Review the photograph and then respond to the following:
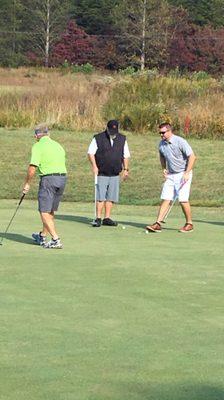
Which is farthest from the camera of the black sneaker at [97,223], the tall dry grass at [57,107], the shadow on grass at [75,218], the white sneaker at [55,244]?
the tall dry grass at [57,107]

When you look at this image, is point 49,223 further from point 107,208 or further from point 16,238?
point 107,208

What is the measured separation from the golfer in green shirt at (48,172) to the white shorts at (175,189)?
9.37ft

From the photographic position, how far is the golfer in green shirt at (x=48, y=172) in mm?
12688

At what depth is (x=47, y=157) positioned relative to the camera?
41.9 ft

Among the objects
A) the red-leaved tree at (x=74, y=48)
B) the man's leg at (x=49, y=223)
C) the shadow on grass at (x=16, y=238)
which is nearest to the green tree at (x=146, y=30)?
the red-leaved tree at (x=74, y=48)

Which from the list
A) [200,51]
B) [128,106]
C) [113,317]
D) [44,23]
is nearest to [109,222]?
[113,317]

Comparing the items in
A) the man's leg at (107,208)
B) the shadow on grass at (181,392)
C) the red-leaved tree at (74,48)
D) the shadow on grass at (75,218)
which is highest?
the shadow on grass at (181,392)

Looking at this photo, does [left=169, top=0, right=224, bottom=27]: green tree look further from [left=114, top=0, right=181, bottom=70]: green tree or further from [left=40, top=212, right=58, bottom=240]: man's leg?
[left=40, top=212, right=58, bottom=240]: man's leg

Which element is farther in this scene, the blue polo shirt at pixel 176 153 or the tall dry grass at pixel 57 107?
the tall dry grass at pixel 57 107

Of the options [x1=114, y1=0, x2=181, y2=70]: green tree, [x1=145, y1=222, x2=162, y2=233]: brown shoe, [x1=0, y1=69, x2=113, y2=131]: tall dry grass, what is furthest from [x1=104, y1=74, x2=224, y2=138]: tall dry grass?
[x1=114, y1=0, x2=181, y2=70]: green tree

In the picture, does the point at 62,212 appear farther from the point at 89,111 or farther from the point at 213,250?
the point at 89,111

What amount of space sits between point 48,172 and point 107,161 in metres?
3.76

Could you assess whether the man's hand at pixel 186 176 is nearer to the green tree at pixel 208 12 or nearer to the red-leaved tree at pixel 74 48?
the red-leaved tree at pixel 74 48

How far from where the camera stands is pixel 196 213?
62.6 feet
